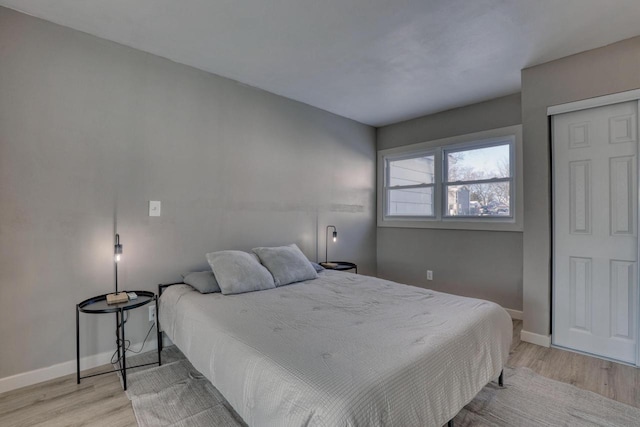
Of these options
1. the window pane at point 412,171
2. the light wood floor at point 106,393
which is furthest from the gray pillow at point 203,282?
the window pane at point 412,171

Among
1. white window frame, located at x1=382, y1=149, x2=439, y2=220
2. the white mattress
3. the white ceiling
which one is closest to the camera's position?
the white mattress

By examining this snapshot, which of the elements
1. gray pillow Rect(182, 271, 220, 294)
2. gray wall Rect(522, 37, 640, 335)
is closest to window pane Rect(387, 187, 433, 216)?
gray wall Rect(522, 37, 640, 335)

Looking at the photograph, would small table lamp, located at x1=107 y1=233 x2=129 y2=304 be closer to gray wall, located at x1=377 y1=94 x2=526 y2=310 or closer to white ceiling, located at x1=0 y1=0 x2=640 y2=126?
white ceiling, located at x1=0 y1=0 x2=640 y2=126

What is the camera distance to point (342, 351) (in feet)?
4.62

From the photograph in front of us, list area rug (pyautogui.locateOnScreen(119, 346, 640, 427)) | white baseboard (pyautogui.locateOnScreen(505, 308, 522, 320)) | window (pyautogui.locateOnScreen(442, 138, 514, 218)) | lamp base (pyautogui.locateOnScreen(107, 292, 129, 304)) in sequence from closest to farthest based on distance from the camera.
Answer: area rug (pyautogui.locateOnScreen(119, 346, 640, 427)), lamp base (pyautogui.locateOnScreen(107, 292, 129, 304)), white baseboard (pyautogui.locateOnScreen(505, 308, 522, 320)), window (pyautogui.locateOnScreen(442, 138, 514, 218))

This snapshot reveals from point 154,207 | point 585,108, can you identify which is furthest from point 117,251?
point 585,108

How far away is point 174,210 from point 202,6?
159cm

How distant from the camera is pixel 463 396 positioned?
5.00 ft

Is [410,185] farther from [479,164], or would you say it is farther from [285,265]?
[285,265]

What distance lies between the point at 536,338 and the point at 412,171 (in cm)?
248

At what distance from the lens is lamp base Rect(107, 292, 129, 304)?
2.17 m

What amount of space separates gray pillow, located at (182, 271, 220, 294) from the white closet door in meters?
3.00

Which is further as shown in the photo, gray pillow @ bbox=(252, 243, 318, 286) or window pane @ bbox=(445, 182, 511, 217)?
window pane @ bbox=(445, 182, 511, 217)

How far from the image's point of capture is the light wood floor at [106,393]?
1767 mm
